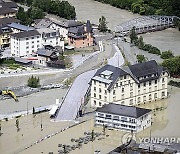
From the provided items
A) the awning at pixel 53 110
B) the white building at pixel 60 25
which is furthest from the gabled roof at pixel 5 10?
the awning at pixel 53 110

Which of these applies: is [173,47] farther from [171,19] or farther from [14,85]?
[14,85]

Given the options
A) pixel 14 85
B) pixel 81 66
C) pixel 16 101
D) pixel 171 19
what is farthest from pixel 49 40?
pixel 171 19

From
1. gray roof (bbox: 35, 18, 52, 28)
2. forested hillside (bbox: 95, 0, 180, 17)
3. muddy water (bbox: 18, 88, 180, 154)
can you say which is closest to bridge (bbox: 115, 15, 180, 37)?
forested hillside (bbox: 95, 0, 180, 17)

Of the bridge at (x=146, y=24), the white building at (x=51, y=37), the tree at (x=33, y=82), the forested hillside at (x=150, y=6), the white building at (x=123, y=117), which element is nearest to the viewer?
the white building at (x=123, y=117)

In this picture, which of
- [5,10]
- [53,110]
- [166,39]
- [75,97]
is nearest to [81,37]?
[166,39]

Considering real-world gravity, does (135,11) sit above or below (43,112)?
above

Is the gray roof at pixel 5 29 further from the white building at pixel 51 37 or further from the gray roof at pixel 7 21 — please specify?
the white building at pixel 51 37
